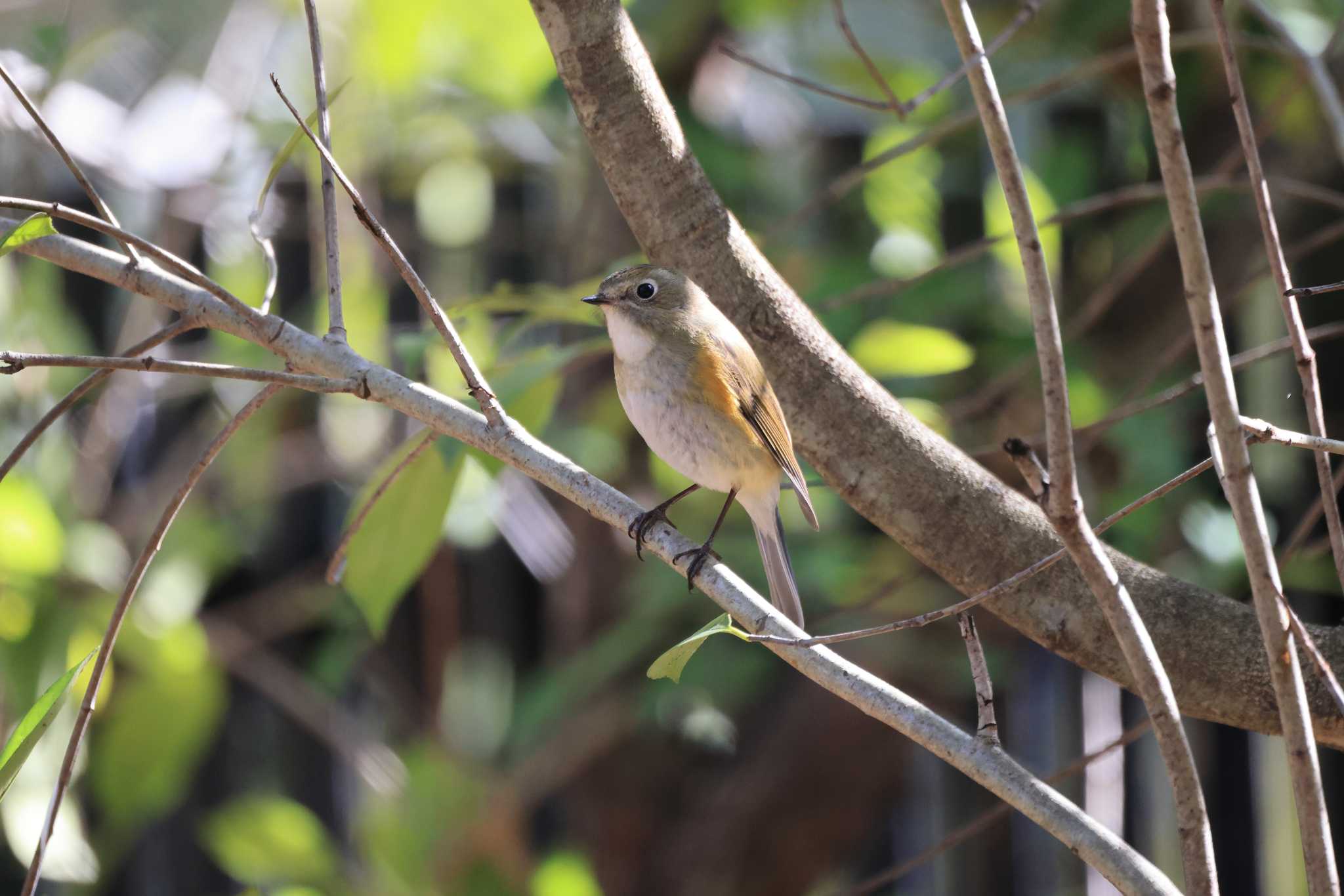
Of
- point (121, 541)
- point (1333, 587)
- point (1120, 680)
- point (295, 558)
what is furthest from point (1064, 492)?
point (295, 558)

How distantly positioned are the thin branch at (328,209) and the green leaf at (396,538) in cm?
39

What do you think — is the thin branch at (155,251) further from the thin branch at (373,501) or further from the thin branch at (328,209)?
the thin branch at (373,501)

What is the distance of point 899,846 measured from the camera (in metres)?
4.01

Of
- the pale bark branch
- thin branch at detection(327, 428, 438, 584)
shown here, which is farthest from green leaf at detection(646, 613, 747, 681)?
thin branch at detection(327, 428, 438, 584)

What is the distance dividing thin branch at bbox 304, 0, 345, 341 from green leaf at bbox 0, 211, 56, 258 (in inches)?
10.0

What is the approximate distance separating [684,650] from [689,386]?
1029mm

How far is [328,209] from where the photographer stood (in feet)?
4.09

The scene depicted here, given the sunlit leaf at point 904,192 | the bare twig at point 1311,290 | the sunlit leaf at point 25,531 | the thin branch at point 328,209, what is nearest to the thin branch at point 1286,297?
the bare twig at point 1311,290

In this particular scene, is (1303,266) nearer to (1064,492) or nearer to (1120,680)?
(1120,680)

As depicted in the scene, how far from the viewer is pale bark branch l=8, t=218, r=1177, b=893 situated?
3.12ft

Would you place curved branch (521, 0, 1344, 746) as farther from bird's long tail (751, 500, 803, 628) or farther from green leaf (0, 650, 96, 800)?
bird's long tail (751, 500, 803, 628)

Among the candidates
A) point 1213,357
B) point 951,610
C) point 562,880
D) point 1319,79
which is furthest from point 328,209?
point 562,880

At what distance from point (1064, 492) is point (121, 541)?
3437 millimetres

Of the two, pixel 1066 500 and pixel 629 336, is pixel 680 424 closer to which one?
pixel 629 336
